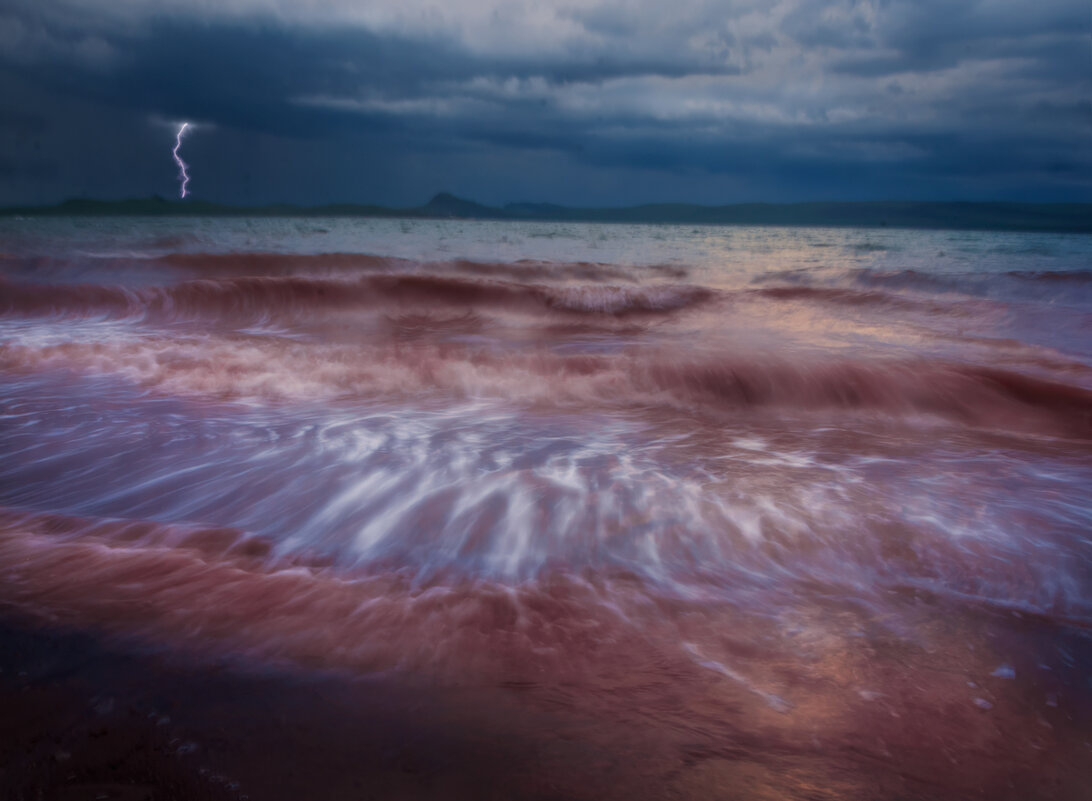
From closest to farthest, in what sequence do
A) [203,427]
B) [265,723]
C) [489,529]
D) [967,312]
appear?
1. [265,723]
2. [489,529]
3. [203,427]
4. [967,312]

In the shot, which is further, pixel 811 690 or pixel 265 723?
pixel 811 690

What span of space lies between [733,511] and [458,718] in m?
1.62

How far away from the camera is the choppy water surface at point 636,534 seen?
154 centimetres

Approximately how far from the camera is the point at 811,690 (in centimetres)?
161

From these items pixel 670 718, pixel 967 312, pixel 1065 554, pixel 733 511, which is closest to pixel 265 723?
pixel 670 718

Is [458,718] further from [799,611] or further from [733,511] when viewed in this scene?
[733,511]

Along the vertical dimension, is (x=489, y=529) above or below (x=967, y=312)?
below

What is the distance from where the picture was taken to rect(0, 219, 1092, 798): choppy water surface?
5.04ft

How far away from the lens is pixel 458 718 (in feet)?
4.81

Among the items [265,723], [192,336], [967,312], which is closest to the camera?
[265,723]

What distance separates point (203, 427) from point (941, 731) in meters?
3.95

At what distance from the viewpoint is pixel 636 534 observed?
257cm

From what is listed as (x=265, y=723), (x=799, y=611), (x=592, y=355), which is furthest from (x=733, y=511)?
(x=592, y=355)

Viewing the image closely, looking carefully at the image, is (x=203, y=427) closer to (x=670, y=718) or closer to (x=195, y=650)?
(x=195, y=650)
